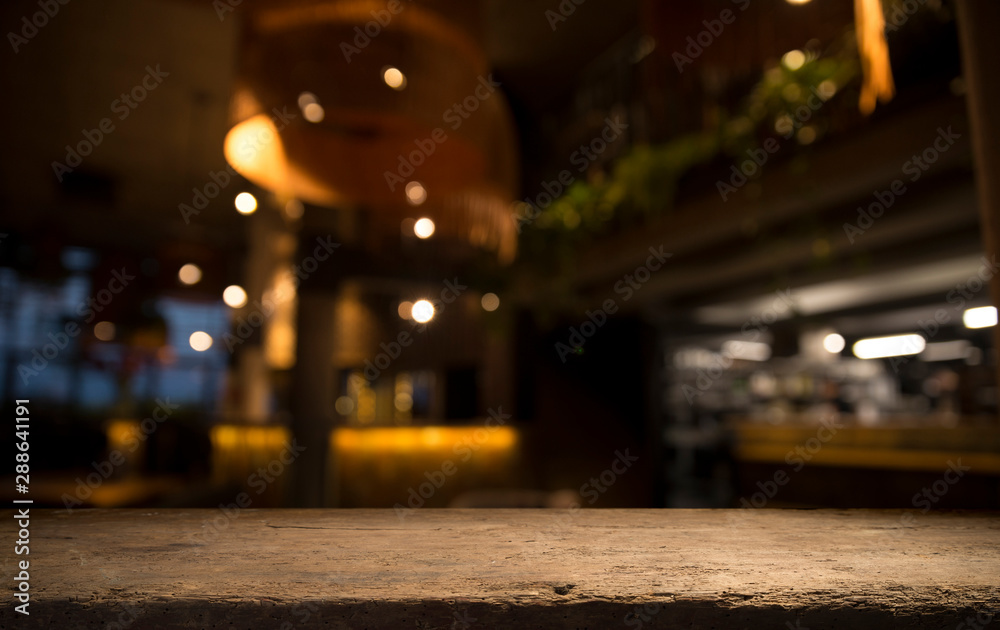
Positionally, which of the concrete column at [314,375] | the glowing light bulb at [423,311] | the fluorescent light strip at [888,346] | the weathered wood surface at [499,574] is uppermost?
the fluorescent light strip at [888,346]

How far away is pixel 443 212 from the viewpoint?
2.59 metres

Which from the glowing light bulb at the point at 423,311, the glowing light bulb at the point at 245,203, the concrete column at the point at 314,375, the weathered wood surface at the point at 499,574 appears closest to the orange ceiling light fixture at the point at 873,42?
the weathered wood surface at the point at 499,574

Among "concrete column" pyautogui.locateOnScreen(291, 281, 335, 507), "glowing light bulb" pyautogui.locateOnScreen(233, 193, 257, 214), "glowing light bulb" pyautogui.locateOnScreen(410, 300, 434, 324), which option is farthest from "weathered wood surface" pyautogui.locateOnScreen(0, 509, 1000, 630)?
"concrete column" pyautogui.locateOnScreen(291, 281, 335, 507)

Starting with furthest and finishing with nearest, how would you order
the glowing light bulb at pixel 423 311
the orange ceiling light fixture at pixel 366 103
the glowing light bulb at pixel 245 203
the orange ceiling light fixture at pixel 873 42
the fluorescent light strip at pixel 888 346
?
the fluorescent light strip at pixel 888 346, the glowing light bulb at pixel 423 311, the glowing light bulb at pixel 245 203, the orange ceiling light fixture at pixel 366 103, the orange ceiling light fixture at pixel 873 42

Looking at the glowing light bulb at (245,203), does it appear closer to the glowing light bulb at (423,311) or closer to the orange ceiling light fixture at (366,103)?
the orange ceiling light fixture at (366,103)

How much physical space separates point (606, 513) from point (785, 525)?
0.32 meters

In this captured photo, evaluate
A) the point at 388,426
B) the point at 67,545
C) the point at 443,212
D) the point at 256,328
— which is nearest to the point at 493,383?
the point at 388,426

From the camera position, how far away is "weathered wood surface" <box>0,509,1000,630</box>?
0.70m

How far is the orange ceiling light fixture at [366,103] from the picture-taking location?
5.72 feet

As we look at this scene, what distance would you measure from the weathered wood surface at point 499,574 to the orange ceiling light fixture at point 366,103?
48.8 inches

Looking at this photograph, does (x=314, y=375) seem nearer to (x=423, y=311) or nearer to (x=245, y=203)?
(x=423, y=311)

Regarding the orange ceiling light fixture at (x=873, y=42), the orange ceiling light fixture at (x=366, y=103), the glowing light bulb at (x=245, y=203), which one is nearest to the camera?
the orange ceiling light fixture at (x=873, y=42)

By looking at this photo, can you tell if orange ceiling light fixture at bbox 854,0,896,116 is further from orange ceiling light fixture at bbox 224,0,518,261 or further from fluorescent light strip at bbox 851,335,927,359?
A: fluorescent light strip at bbox 851,335,927,359

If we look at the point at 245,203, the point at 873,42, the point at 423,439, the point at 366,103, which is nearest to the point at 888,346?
the point at 423,439
